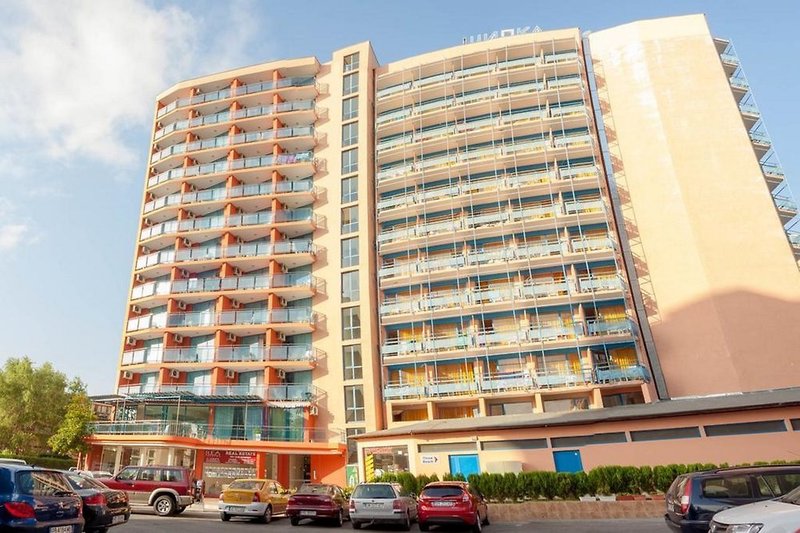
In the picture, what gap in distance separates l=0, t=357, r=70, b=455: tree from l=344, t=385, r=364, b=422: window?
70.4 feet

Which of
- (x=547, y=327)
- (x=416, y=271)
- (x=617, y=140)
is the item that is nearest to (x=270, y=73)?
(x=416, y=271)

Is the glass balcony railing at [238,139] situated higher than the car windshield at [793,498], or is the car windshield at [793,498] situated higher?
the glass balcony railing at [238,139]

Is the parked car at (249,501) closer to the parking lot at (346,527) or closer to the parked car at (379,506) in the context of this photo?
the parking lot at (346,527)

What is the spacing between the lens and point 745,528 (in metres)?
7.39

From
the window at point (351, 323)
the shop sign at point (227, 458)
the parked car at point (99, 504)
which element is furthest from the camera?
the window at point (351, 323)

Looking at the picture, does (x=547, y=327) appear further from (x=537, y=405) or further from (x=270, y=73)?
(x=270, y=73)

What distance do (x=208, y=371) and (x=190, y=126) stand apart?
24886mm

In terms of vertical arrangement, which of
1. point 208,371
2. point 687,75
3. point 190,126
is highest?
point 190,126

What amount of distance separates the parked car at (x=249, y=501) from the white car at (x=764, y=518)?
15111 millimetres

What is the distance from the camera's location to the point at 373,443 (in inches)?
1235

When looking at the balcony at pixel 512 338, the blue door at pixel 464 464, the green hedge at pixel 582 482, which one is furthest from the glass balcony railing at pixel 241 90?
the green hedge at pixel 582 482

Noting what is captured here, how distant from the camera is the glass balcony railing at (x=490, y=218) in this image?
36.1 metres

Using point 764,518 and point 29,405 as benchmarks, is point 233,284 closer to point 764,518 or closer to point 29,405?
point 29,405

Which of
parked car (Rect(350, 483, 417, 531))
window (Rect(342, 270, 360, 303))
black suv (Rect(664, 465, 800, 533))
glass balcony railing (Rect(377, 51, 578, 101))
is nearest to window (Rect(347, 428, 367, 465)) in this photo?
window (Rect(342, 270, 360, 303))
